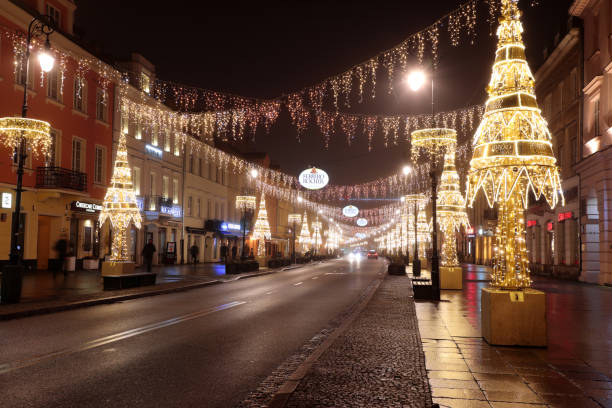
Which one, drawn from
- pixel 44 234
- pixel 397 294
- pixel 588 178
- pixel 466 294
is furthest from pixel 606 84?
pixel 44 234

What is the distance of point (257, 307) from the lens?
16328 mm

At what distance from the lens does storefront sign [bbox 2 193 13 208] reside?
26.9m

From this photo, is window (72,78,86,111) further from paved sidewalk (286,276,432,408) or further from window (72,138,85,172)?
paved sidewalk (286,276,432,408)

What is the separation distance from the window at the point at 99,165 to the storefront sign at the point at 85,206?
71.1 inches

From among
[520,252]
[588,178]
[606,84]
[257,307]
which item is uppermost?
[606,84]

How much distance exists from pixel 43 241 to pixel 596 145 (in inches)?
1160

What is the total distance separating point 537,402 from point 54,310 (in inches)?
498

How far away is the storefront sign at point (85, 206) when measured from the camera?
32.5 meters

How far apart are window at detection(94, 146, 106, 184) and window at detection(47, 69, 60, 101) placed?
16.8 ft

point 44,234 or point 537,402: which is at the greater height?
point 44,234

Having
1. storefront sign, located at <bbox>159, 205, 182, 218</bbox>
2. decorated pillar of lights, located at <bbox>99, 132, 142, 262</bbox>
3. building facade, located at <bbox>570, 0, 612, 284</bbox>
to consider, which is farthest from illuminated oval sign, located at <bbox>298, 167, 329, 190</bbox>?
storefront sign, located at <bbox>159, 205, 182, 218</bbox>

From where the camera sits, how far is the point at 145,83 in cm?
4303

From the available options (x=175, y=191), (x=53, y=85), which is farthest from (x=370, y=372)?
(x=175, y=191)

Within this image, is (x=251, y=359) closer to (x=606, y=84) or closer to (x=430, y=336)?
(x=430, y=336)
